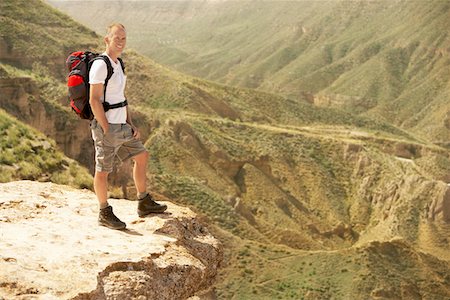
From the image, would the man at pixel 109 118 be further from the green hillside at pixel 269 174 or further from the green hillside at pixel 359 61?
the green hillside at pixel 359 61

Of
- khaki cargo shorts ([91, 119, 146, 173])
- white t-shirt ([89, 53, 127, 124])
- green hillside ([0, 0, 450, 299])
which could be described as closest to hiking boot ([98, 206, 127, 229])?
khaki cargo shorts ([91, 119, 146, 173])

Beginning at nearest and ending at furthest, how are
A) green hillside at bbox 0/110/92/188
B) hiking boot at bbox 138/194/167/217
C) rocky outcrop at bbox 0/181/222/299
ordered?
rocky outcrop at bbox 0/181/222/299 < hiking boot at bbox 138/194/167/217 < green hillside at bbox 0/110/92/188

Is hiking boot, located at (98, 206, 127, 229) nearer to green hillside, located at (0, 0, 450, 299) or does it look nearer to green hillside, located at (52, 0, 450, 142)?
green hillside, located at (0, 0, 450, 299)

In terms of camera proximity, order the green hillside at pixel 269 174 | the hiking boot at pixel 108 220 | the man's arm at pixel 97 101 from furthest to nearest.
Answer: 1. the green hillside at pixel 269 174
2. the hiking boot at pixel 108 220
3. the man's arm at pixel 97 101

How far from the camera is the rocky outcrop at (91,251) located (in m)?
4.68

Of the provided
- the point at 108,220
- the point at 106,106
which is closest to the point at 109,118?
the point at 106,106

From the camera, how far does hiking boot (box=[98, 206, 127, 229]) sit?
19.9 ft

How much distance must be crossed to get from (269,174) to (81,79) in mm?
29802

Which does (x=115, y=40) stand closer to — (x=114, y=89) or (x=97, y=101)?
(x=114, y=89)

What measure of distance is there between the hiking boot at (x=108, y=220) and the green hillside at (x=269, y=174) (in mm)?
5934

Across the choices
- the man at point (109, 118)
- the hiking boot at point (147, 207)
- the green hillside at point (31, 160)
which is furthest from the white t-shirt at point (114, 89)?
the green hillside at point (31, 160)

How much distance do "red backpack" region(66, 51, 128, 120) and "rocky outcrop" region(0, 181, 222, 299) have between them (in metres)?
1.27

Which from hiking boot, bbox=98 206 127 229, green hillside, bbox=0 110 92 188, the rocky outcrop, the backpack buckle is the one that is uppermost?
the backpack buckle

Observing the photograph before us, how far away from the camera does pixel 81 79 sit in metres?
5.77
